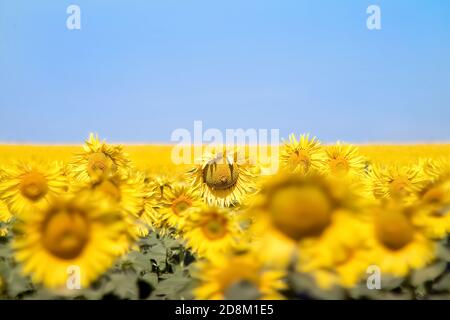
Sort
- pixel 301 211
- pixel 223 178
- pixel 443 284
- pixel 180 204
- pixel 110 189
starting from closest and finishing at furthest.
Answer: pixel 301 211 → pixel 443 284 → pixel 110 189 → pixel 180 204 → pixel 223 178

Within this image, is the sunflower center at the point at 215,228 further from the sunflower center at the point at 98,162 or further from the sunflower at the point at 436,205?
the sunflower center at the point at 98,162

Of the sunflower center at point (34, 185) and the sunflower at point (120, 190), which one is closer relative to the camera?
the sunflower at point (120, 190)

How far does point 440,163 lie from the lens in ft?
11.3

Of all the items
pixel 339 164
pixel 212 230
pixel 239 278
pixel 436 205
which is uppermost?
pixel 339 164

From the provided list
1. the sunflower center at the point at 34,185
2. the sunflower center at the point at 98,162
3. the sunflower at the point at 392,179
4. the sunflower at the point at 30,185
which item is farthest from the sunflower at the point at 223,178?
the sunflower center at the point at 34,185

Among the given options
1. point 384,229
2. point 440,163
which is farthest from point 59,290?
point 440,163

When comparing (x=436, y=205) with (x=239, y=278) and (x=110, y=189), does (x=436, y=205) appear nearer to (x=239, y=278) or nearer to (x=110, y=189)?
(x=239, y=278)

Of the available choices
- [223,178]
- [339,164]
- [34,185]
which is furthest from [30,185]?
[339,164]

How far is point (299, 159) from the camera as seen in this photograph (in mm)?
6098

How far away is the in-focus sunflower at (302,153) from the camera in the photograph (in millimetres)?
6070

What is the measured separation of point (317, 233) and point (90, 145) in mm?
3745

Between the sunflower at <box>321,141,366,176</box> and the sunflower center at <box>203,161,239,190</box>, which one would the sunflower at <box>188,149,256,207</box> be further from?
the sunflower at <box>321,141,366,176</box>

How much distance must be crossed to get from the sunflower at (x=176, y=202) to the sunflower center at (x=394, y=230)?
2.47 metres

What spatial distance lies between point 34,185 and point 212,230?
132cm
